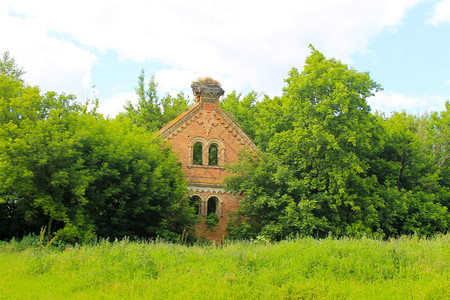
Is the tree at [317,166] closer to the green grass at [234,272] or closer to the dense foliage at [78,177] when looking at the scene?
the dense foliage at [78,177]

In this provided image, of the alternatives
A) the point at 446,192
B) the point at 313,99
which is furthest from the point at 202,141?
the point at 446,192

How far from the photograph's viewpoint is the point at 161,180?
1945 centimetres

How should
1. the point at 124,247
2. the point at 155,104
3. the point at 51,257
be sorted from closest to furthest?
the point at 51,257
the point at 124,247
the point at 155,104

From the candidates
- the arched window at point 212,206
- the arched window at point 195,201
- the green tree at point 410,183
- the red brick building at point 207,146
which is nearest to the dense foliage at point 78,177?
the red brick building at point 207,146

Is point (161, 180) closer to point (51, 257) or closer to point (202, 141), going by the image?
point (202, 141)

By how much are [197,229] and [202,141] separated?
17.8 feet

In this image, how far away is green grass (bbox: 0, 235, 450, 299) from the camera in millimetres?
10102

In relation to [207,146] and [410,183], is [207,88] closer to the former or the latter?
[207,146]

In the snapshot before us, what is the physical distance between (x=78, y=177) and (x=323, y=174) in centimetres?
1265

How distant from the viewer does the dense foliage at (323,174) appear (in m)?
20.6

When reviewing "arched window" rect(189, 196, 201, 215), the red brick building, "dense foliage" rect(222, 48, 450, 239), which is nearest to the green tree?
"dense foliage" rect(222, 48, 450, 239)

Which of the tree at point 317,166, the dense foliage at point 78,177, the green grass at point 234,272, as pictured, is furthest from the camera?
the tree at point 317,166

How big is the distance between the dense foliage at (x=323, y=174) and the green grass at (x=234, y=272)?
7126mm

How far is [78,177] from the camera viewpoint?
633 inches
